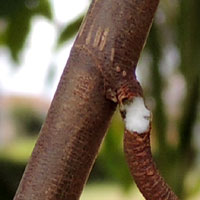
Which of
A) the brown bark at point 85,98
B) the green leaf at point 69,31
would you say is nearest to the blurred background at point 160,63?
the green leaf at point 69,31

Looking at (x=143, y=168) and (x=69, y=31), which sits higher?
(x=69, y=31)

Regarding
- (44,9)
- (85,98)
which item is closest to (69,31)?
(44,9)

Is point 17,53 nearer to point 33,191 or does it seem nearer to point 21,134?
point 33,191

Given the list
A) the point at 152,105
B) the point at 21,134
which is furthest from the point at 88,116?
the point at 21,134

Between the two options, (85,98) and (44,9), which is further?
(44,9)

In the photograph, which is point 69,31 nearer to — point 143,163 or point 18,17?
point 18,17

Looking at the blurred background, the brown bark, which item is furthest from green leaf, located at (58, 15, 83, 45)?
the brown bark

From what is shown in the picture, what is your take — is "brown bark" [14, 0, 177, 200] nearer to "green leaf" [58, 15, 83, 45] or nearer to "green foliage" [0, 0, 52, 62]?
"green foliage" [0, 0, 52, 62]
